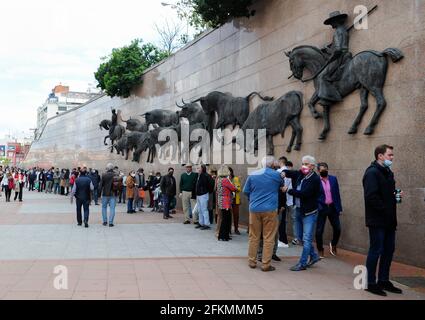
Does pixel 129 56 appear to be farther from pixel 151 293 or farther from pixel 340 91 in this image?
pixel 151 293

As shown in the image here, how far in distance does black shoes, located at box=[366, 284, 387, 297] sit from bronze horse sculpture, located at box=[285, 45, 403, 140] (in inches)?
141

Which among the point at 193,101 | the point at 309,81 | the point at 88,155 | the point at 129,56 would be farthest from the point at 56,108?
the point at 309,81

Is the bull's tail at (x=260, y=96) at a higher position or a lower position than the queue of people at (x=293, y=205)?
higher

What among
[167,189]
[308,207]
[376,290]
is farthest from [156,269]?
[167,189]

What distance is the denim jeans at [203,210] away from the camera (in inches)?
500

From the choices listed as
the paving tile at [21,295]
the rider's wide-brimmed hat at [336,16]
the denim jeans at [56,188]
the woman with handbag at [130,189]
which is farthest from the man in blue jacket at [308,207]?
the denim jeans at [56,188]

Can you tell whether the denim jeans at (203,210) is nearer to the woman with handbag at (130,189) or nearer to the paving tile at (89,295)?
the woman with handbag at (130,189)

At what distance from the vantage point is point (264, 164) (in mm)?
8078

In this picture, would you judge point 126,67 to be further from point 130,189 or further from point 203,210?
point 203,210

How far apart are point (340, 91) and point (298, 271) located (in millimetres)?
4115

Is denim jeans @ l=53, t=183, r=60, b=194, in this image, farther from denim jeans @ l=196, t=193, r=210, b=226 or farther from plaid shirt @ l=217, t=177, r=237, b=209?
plaid shirt @ l=217, t=177, r=237, b=209

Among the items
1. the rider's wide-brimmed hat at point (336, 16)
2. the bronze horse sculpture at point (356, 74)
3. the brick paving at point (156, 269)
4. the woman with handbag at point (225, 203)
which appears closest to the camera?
the brick paving at point (156, 269)

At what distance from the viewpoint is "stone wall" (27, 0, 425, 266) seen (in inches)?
316

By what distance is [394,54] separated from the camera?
8422mm
